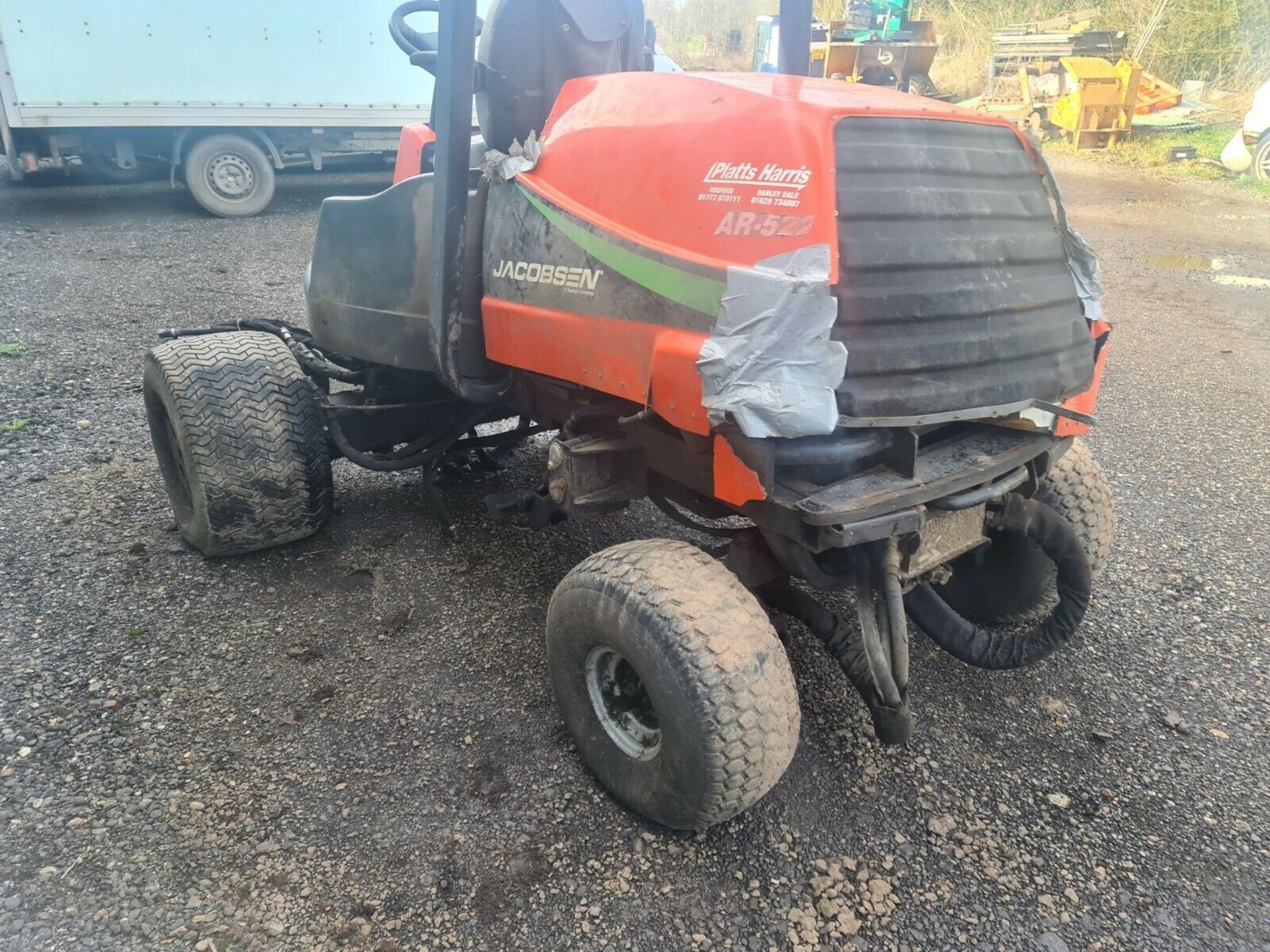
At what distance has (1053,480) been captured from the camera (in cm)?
287

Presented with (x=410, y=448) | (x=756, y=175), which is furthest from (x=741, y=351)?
(x=410, y=448)

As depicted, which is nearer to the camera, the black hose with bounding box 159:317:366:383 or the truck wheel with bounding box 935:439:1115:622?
the truck wheel with bounding box 935:439:1115:622

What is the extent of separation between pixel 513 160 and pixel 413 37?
1460 millimetres

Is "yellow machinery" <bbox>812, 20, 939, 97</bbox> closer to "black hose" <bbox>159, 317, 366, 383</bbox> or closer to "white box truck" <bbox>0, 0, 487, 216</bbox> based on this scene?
"white box truck" <bbox>0, 0, 487, 216</bbox>

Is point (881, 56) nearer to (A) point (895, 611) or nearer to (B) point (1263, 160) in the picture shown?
(B) point (1263, 160)

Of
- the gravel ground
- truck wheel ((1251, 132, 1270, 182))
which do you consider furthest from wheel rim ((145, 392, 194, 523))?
truck wheel ((1251, 132, 1270, 182))

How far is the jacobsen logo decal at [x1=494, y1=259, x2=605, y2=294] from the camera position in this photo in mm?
2309

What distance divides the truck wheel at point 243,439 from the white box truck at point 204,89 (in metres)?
7.88

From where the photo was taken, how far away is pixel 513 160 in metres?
2.55

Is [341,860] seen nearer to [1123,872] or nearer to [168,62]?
[1123,872]

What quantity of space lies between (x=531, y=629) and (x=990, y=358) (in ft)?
5.78

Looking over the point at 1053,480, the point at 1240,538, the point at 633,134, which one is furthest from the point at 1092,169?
the point at 633,134

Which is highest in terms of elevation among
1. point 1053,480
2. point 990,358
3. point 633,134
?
point 633,134

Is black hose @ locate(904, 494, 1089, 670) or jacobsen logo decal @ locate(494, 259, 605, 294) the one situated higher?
jacobsen logo decal @ locate(494, 259, 605, 294)
